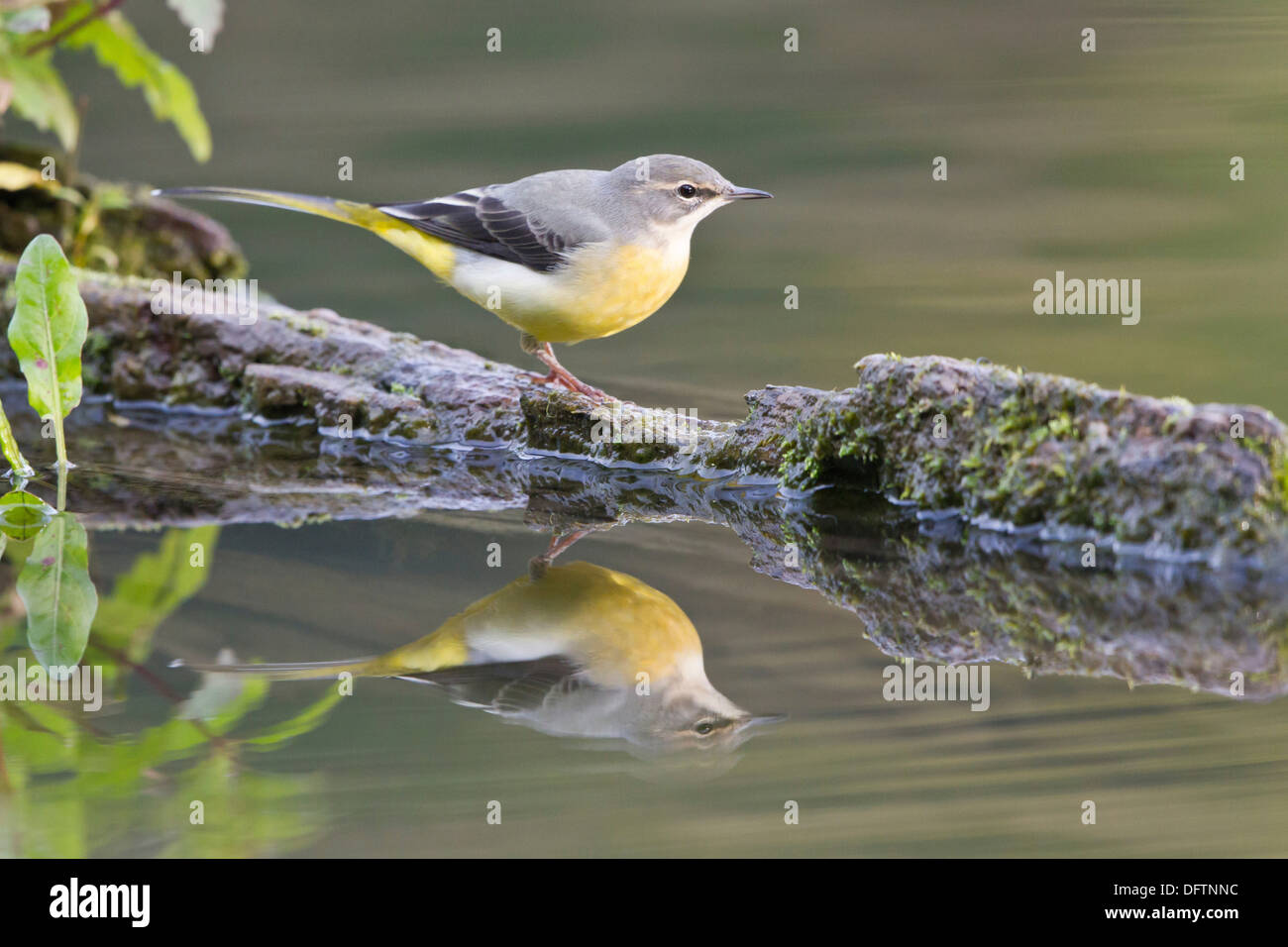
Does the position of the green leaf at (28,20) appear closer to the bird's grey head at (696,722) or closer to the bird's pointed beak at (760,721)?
the bird's grey head at (696,722)

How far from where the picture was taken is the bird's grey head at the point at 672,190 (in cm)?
621

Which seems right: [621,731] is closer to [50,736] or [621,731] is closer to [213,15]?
[50,736]

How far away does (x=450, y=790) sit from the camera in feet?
11.2

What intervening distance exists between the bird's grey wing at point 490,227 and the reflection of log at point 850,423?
0.71 metres

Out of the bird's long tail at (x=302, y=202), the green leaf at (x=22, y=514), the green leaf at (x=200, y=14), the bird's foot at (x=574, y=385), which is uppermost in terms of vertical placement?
the green leaf at (x=200, y=14)

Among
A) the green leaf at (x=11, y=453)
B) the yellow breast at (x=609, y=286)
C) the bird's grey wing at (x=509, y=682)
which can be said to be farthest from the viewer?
the yellow breast at (x=609, y=286)

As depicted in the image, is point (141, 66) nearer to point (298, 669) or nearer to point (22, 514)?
point (22, 514)

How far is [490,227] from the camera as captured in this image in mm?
6504

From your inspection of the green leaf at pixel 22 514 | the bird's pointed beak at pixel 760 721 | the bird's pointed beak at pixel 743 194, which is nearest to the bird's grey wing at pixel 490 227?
the bird's pointed beak at pixel 743 194

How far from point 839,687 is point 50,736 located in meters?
2.26

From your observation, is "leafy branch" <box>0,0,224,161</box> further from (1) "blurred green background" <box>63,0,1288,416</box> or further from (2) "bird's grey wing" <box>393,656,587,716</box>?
(2) "bird's grey wing" <box>393,656,587,716</box>

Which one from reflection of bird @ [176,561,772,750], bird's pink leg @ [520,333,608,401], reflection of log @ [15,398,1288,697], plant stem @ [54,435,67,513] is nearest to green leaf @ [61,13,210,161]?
reflection of log @ [15,398,1288,697]

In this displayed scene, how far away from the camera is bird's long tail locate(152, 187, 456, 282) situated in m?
6.73

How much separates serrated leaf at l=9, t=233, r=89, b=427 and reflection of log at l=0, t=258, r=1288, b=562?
1281 millimetres
